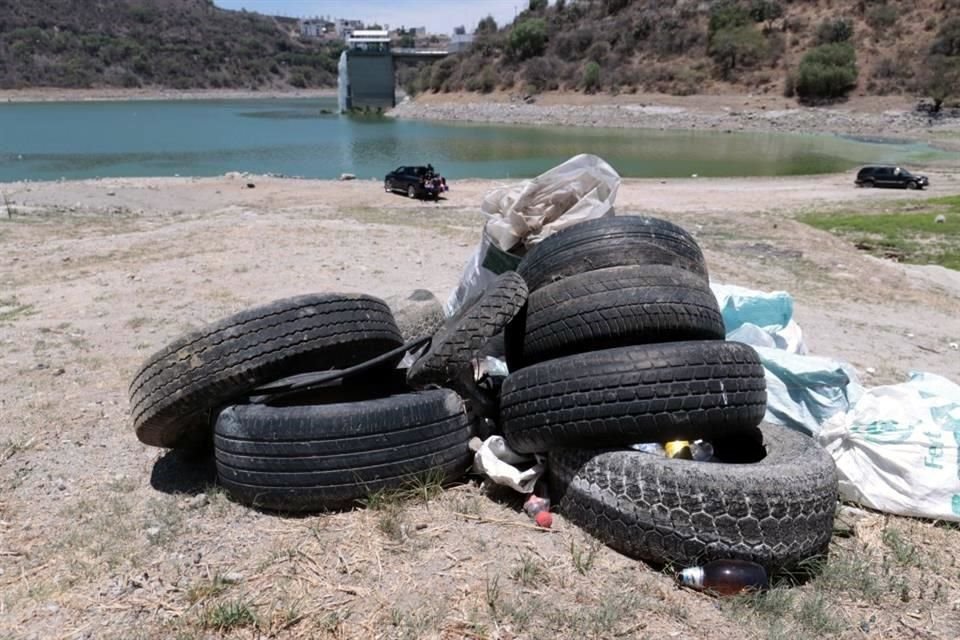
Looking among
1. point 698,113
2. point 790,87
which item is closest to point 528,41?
point 698,113

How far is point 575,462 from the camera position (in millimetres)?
3596

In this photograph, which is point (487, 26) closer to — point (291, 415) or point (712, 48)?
point (712, 48)

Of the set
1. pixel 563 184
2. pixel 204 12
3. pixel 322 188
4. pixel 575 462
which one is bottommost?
pixel 322 188

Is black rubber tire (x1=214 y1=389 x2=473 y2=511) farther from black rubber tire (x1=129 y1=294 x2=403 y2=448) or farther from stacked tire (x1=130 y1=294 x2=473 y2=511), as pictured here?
black rubber tire (x1=129 y1=294 x2=403 y2=448)

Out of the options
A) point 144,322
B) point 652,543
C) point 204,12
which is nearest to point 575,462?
point 652,543

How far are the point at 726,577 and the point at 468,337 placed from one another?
167 centimetres

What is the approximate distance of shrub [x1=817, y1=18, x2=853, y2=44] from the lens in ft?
257

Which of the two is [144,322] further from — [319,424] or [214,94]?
[214,94]

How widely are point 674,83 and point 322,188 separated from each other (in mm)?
66757

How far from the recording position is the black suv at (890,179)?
28.3m

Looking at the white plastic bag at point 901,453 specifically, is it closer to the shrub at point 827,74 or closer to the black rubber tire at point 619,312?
the black rubber tire at point 619,312

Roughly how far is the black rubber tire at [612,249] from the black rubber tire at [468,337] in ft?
2.24

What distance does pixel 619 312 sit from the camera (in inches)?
151

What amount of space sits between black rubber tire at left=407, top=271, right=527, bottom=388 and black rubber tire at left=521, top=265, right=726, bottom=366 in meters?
0.24
